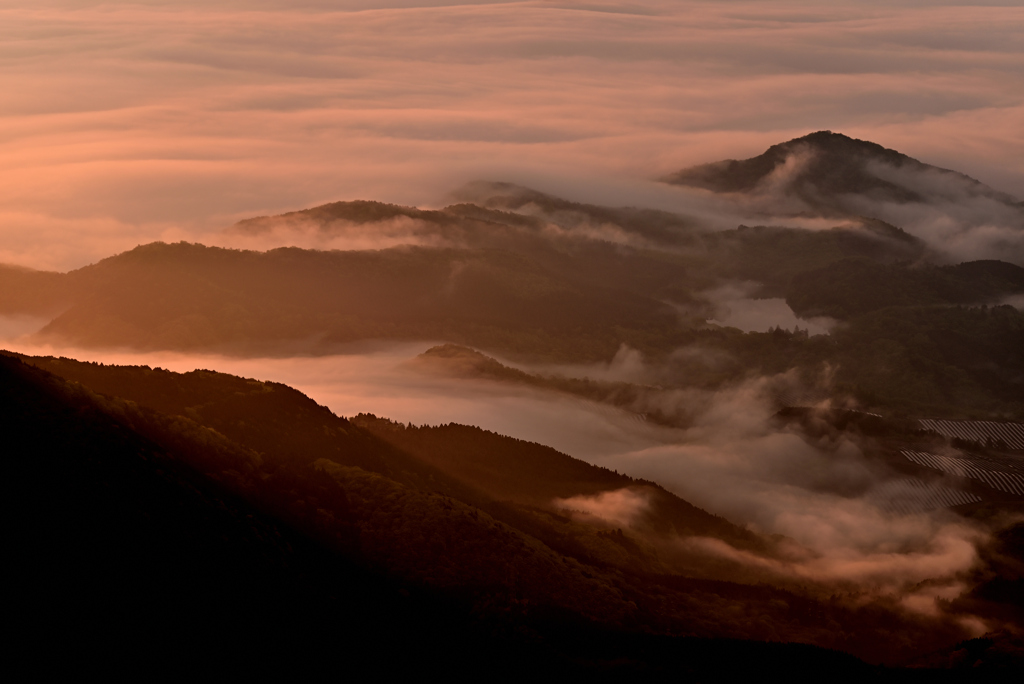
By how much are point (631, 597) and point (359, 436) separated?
42794 mm

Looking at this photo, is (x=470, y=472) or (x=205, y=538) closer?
(x=205, y=538)

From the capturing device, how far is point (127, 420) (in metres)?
103

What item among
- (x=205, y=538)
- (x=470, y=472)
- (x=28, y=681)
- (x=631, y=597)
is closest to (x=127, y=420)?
(x=205, y=538)

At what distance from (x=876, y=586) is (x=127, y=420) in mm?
146003

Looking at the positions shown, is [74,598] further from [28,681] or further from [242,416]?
[242,416]

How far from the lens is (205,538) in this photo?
9106 centimetres

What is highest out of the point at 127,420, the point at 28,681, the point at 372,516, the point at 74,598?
the point at 127,420

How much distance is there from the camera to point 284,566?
95.3 metres

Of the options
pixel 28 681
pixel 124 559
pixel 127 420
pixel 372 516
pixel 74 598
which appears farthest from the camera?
pixel 372 516

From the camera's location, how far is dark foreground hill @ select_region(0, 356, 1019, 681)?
8050cm

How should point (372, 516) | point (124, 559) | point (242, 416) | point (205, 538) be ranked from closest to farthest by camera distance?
point (124, 559), point (205, 538), point (372, 516), point (242, 416)

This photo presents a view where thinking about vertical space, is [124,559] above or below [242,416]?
below

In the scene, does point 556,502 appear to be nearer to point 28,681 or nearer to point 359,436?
point 359,436

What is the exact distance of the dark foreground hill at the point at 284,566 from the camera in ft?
264
